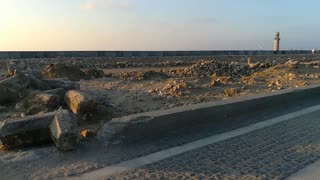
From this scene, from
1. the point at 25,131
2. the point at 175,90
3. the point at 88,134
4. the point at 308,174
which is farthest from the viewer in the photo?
the point at 175,90

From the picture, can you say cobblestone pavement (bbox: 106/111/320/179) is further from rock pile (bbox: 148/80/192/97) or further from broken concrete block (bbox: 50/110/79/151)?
rock pile (bbox: 148/80/192/97)

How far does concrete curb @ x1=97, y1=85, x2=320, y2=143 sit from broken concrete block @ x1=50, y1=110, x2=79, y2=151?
0.47 meters

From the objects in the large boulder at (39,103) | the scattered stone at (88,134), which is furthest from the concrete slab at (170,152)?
the large boulder at (39,103)

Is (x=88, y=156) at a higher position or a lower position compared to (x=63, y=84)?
lower

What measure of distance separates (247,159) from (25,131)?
312 cm

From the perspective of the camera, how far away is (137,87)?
13.4 meters

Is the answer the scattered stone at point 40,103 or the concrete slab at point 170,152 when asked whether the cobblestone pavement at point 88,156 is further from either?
the scattered stone at point 40,103

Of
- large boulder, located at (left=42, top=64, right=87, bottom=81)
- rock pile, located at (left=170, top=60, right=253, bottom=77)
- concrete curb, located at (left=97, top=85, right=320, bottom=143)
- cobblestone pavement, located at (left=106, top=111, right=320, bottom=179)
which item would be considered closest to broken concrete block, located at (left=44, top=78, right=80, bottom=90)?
concrete curb, located at (left=97, top=85, right=320, bottom=143)

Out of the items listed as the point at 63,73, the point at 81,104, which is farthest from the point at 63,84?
the point at 63,73

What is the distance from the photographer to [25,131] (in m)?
5.11

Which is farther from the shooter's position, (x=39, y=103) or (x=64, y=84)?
(x=64, y=84)

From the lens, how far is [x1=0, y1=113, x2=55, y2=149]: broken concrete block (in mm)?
5035

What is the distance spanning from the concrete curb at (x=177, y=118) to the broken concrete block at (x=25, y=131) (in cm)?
79

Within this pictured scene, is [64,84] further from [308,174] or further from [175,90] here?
[308,174]
